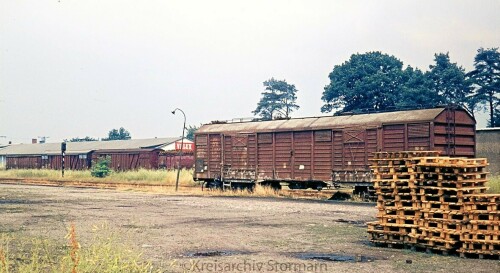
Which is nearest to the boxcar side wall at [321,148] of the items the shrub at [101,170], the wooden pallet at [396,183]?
the wooden pallet at [396,183]

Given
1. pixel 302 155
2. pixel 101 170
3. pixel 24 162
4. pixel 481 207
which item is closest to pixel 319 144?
pixel 302 155

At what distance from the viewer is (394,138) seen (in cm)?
1967

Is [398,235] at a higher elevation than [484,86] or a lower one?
lower

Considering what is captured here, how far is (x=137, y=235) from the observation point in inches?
443

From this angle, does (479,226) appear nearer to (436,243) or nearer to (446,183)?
(436,243)

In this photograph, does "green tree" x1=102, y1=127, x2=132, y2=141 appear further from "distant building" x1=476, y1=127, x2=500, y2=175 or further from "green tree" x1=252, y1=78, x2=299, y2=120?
"distant building" x1=476, y1=127, x2=500, y2=175

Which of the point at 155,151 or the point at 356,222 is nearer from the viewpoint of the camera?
the point at 356,222

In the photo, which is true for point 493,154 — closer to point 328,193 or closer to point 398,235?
point 328,193

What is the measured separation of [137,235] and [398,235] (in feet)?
17.9

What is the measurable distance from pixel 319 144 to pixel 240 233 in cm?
1093

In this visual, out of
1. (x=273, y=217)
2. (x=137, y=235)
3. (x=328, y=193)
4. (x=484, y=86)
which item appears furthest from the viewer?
(x=484, y=86)

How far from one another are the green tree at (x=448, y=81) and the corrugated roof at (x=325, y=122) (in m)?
36.1

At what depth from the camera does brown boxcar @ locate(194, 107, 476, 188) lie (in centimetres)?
1931

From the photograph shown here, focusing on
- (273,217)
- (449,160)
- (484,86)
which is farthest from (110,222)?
(484,86)
